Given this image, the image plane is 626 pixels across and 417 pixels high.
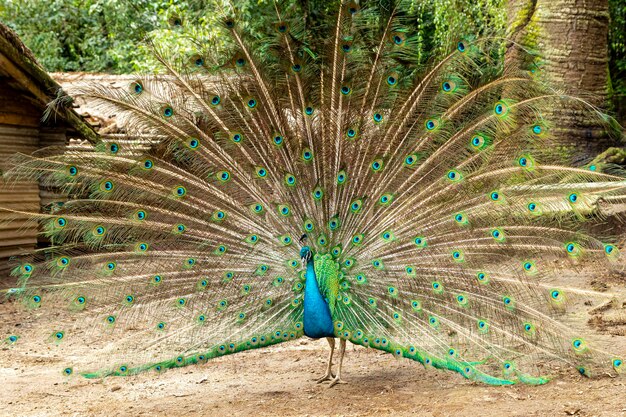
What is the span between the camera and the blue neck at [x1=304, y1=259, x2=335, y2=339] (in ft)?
17.4

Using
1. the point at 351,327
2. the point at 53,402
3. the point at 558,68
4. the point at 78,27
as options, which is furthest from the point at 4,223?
the point at 78,27

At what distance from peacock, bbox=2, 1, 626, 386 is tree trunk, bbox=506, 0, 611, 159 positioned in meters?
3.10

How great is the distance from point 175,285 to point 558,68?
528cm

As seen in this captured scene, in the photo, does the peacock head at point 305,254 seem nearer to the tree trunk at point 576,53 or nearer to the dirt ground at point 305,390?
the dirt ground at point 305,390

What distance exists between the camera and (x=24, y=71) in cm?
930

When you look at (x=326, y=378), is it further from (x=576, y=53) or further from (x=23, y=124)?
(x=23, y=124)

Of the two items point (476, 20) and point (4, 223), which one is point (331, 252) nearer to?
point (4, 223)

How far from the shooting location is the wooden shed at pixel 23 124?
30.0 ft

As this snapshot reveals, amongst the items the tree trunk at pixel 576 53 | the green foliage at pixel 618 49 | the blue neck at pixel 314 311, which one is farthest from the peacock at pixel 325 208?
the green foliage at pixel 618 49

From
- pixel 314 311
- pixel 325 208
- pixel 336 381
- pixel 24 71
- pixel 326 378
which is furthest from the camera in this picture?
pixel 24 71

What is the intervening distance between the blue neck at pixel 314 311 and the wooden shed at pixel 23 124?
5019mm

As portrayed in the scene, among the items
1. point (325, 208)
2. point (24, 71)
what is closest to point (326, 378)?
point (325, 208)

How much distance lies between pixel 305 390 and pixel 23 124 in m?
6.56

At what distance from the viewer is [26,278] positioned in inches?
206
